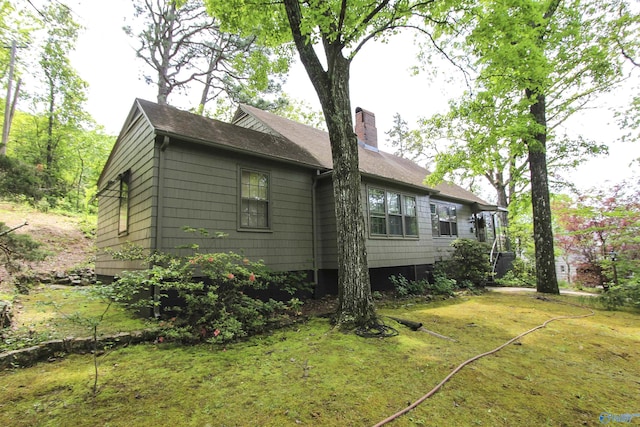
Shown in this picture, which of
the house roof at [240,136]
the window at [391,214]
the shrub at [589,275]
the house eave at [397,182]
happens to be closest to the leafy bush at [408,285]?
the window at [391,214]

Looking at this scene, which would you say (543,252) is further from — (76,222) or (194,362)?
(76,222)

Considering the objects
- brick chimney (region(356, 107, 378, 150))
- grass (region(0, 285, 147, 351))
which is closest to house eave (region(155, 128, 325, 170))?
grass (region(0, 285, 147, 351))

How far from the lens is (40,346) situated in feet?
12.0

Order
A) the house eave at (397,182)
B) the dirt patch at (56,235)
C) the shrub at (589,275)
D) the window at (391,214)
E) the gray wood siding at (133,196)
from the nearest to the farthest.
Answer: the gray wood siding at (133,196), the house eave at (397,182), the window at (391,214), the dirt patch at (56,235), the shrub at (589,275)

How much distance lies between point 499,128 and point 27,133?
26550 millimetres

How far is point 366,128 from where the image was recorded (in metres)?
13.3

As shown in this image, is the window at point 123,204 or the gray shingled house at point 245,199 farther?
the window at point 123,204

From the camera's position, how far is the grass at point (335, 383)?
2.41 m

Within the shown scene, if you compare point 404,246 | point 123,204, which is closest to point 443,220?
point 404,246

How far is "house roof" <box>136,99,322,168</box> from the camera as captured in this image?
19.6 ft

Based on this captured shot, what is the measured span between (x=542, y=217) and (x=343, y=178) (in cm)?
781

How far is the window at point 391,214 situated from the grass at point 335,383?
4504mm

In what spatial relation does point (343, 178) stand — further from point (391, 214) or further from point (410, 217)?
point (410, 217)

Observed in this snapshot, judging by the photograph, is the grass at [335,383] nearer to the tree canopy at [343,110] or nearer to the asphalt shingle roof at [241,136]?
the tree canopy at [343,110]
